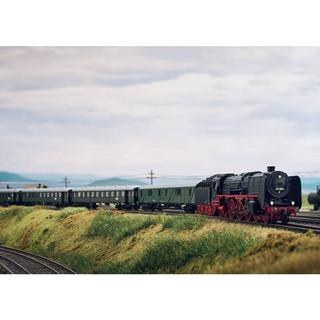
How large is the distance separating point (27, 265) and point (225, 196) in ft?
39.7

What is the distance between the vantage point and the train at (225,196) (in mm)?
30156

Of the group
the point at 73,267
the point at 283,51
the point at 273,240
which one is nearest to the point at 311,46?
the point at 283,51

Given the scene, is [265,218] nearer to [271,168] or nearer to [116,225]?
[271,168]

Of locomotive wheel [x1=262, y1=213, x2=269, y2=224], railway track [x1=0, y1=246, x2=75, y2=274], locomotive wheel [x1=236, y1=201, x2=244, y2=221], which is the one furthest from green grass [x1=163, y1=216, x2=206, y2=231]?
railway track [x1=0, y1=246, x2=75, y2=274]

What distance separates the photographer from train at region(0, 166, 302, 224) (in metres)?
30.2

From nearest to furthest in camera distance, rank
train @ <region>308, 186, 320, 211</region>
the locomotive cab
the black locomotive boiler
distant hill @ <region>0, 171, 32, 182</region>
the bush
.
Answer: distant hill @ <region>0, 171, 32, 182</region>
the black locomotive boiler
the locomotive cab
the bush
train @ <region>308, 186, 320, 211</region>

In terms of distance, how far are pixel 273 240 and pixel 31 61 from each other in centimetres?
1376

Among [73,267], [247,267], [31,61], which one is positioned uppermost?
[31,61]

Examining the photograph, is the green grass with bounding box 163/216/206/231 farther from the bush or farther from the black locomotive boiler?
the black locomotive boiler

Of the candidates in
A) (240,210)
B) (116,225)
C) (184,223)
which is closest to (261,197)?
(240,210)

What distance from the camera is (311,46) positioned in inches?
959

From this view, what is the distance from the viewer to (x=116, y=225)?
34.2m

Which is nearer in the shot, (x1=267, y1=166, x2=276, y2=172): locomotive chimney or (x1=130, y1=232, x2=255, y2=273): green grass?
(x1=130, y1=232, x2=255, y2=273): green grass
